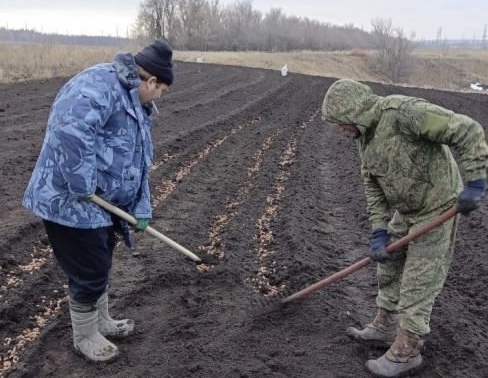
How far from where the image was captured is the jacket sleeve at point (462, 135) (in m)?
3.05

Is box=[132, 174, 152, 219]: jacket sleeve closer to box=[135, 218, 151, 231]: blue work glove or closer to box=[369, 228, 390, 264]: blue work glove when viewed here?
box=[135, 218, 151, 231]: blue work glove

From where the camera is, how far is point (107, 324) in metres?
4.02

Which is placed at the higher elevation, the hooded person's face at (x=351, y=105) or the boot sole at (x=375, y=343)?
the hooded person's face at (x=351, y=105)

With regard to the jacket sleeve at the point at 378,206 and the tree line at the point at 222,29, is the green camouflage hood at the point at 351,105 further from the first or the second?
the tree line at the point at 222,29

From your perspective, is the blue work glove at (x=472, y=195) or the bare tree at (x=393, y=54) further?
the bare tree at (x=393, y=54)

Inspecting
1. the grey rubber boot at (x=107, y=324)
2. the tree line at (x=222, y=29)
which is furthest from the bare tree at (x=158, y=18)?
the grey rubber boot at (x=107, y=324)

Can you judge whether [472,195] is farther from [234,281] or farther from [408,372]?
[234,281]

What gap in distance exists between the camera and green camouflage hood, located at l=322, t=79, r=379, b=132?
131 inches

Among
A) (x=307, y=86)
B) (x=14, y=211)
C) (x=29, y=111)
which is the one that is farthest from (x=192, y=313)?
(x=307, y=86)

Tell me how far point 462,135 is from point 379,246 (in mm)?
919

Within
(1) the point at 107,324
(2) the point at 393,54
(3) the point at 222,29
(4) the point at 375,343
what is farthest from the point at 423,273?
(3) the point at 222,29

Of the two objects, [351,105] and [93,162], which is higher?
[351,105]

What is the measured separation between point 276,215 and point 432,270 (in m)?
3.39

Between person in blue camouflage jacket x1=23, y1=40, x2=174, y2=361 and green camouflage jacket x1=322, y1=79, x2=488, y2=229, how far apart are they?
1.06 meters
